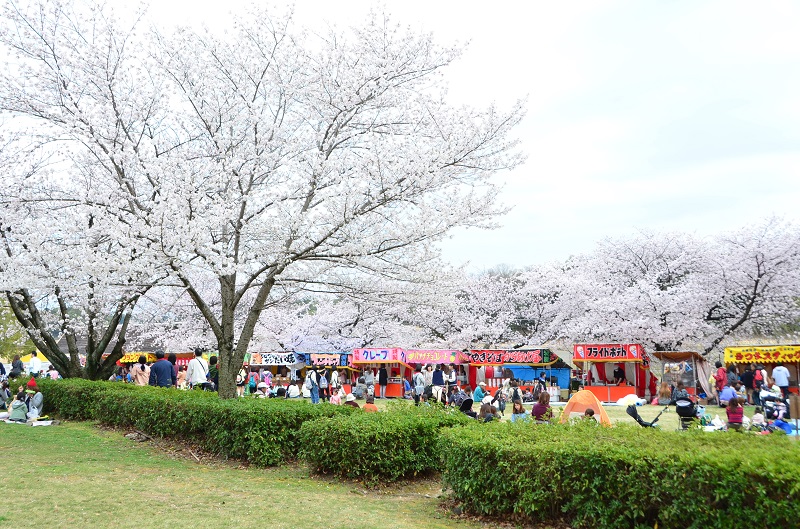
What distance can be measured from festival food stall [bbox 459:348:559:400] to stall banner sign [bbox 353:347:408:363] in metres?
2.46

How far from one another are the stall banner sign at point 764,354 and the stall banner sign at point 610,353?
2746 millimetres

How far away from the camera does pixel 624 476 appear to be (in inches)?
205

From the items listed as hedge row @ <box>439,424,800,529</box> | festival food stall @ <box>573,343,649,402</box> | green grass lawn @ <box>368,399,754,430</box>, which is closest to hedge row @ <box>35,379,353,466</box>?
A: hedge row @ <box>439,424,800,529</box>

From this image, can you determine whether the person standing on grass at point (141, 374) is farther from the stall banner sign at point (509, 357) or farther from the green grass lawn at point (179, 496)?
the stall banner sign at point (509, 357)

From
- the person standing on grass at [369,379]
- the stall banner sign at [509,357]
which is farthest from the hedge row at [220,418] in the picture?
the stall banner sign at [509,357]

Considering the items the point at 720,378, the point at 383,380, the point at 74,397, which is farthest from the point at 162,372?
the point at 720,378

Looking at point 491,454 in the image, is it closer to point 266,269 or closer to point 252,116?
point 266,269

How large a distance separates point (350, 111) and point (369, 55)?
997mm

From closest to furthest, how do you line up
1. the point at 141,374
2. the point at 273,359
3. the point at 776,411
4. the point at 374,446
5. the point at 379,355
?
the point at 374,446 < the point at 776,411 < the point at 141,374 < the point at 379,355 < the point at 273,359

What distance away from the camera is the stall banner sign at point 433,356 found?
25172mm

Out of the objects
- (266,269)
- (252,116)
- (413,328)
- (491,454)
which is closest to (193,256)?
(266,269)

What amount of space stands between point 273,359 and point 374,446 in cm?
2013

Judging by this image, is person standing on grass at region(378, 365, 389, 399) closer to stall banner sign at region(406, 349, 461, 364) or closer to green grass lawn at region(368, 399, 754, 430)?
stall banner sign at region(406, 349, 461, 364)

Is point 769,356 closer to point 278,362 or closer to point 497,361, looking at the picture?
point 497,361
